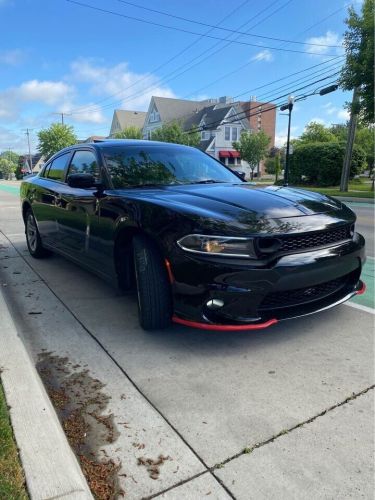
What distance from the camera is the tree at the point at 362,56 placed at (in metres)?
15.5

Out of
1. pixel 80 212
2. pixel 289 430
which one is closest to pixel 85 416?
pixel 289 430

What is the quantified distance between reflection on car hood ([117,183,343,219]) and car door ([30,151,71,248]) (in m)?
1.76

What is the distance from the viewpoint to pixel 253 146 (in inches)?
1716

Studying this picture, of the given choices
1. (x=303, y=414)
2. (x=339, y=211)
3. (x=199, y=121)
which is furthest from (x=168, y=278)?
(x=199, y=121)

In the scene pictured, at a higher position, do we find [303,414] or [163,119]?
[163,119]

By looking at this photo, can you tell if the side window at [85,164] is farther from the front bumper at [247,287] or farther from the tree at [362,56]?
the tree at [362,56]

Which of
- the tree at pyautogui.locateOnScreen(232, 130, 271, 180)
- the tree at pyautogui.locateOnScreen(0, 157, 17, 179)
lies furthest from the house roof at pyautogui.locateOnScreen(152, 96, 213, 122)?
the tree at pyautogui.locateOnScreen(0, 157, 17, 179)

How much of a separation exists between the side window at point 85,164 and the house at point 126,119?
6513 cm

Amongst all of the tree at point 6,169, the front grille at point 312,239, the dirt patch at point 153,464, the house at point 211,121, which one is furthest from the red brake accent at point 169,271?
the tree at point 6,169

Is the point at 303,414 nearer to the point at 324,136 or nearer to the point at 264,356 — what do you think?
the point at 264,356

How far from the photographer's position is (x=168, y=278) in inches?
113

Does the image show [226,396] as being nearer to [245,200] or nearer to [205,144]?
[245,200]

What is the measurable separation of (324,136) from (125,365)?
52290 mm

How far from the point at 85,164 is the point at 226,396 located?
2.83 meters
